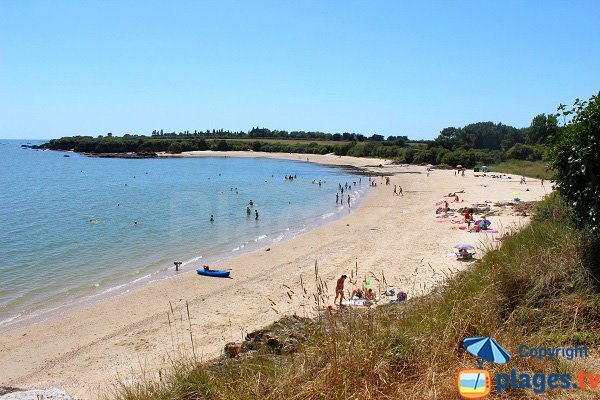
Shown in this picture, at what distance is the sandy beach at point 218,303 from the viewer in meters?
10.5

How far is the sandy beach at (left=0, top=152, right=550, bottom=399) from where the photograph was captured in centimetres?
1050

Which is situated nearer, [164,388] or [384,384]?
[384,384]

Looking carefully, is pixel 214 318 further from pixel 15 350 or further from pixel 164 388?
pixel 164 388

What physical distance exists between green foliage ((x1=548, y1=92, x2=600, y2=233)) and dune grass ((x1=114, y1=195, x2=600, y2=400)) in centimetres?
51

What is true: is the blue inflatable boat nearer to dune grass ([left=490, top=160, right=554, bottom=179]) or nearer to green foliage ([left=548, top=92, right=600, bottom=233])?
green foliage ([left=548, top=92, right=600, bottom=233])

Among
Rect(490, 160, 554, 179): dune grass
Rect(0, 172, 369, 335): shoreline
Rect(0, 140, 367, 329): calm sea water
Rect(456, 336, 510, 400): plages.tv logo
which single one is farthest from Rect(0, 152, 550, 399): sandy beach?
Rect(490, 160, 554, 179): dune grass

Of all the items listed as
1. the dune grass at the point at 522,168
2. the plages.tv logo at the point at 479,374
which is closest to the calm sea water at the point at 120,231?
the plages.tv logo at the point at 479,374

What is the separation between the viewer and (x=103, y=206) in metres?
39.8

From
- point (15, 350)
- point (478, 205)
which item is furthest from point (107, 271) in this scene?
point (478, 205)

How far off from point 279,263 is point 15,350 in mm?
10408

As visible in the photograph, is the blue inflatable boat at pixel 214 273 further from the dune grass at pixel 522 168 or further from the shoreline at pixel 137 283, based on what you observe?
the dune grass at pixel 522 168

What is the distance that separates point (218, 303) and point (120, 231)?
16081mm

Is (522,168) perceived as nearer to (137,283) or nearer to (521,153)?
(521,153)

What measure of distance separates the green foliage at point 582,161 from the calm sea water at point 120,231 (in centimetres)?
1546
